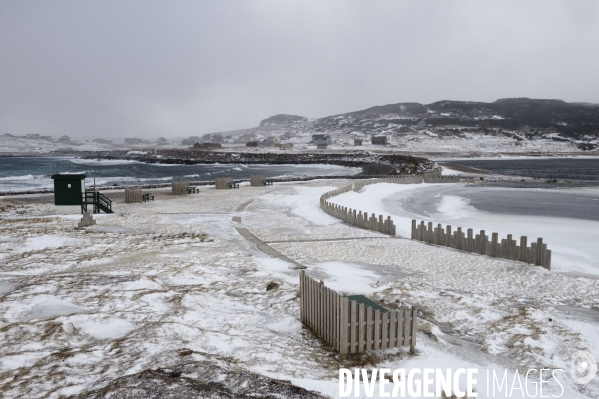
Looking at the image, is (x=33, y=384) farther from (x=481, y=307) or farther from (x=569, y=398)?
(x=481, y=307)

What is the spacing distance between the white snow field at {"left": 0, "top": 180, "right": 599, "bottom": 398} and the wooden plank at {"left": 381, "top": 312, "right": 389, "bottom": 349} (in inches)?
7.9

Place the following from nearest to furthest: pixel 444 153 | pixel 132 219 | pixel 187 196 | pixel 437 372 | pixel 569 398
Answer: pixel 569 398 → pixel 437 372 → pixel 132 219 → pixel 187 196 → pixel 444 153

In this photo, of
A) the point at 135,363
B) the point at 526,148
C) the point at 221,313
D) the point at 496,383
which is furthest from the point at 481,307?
the point at 526,148

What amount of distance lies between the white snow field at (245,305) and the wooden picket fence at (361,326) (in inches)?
8.7

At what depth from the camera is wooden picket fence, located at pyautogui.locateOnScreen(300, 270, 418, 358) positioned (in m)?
8.18

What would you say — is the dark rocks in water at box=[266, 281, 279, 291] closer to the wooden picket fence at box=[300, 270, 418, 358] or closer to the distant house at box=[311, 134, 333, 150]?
the wooden picket fence at box=[300, 270, 418, 358]

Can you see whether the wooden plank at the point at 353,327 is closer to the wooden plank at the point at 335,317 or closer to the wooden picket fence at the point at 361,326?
Result: the wooden picket fence at the point at 361,326

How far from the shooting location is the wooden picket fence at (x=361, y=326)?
26.8 ft

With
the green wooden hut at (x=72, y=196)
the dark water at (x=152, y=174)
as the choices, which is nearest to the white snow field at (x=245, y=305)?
the green wooden hut at (x=72, y=196)

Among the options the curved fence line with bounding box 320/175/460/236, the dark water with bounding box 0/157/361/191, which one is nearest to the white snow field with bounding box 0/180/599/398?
the curved fence line with bounding box 320/175/460/236

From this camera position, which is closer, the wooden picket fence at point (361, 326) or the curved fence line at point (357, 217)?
the wooden picket fence at point (361, 326)

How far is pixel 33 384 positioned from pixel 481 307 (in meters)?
9.13

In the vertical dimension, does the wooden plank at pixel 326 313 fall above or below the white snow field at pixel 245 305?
above

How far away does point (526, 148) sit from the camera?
530 ft
